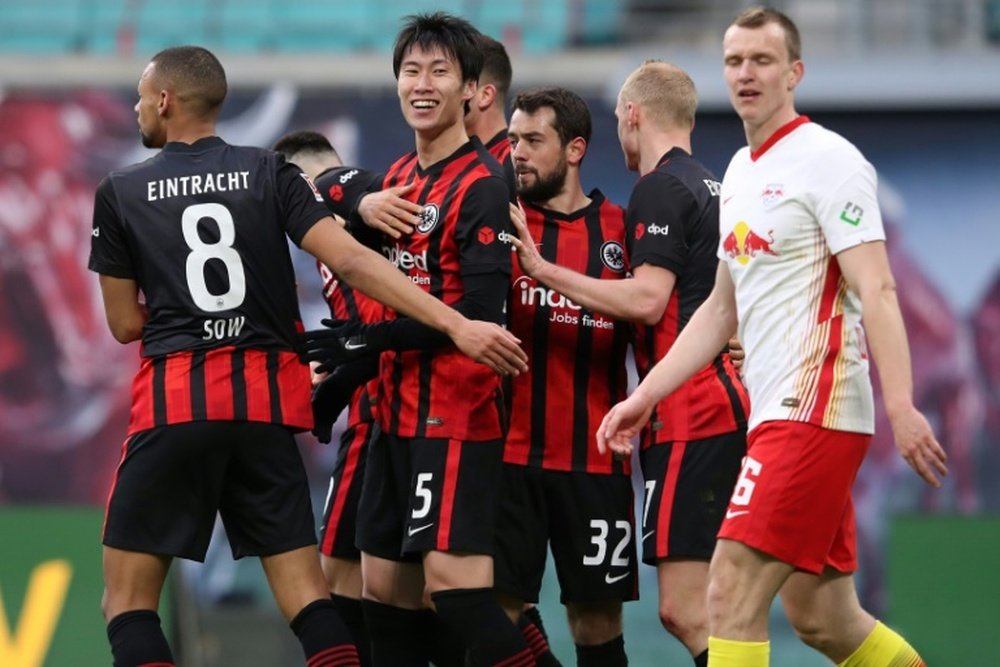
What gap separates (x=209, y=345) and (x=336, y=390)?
64 cm

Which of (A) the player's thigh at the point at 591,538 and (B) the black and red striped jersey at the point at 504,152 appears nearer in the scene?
(B) the black and red striped jersey at the point at 504,152

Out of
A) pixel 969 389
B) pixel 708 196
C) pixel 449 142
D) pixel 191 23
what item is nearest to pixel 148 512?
pixel 449 142

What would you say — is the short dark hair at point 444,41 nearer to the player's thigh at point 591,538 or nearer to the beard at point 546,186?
the beard at point 546,186

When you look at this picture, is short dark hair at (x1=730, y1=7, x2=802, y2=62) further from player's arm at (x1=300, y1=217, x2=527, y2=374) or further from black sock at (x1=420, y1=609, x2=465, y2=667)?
black sock at (x1=420, y1=609, x2=465, y2=667)

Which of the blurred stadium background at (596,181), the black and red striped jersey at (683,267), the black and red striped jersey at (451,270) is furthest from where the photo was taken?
the blurred stadium background at (596,181)

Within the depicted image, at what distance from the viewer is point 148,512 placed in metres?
5.46

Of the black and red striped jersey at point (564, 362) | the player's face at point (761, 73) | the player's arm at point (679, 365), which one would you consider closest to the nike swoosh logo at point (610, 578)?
the black and red striped jersey at point (564, 362)

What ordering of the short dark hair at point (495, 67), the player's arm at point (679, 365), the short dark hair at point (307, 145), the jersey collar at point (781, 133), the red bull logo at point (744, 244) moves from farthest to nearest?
the short dark hair at point (307, 145), the short dark hair at point (495, 67), the player's arm at point (679, 365), the jersey collar at point (781, 133), the red bull logo at point (744, 244)

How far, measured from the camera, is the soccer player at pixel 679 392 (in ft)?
19.7

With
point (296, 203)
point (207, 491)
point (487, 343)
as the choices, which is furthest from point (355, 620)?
point (296, 203)

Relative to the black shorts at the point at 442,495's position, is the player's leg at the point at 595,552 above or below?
below

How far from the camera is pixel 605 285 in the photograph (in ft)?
19.5

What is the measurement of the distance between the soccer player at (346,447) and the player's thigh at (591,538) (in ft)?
2.55

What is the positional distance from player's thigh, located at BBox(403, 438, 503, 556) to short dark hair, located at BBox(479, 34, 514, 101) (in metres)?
1.75
